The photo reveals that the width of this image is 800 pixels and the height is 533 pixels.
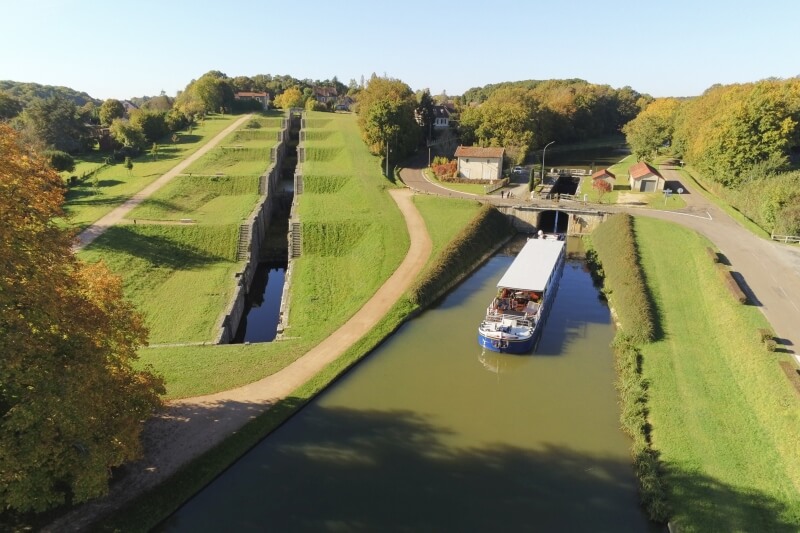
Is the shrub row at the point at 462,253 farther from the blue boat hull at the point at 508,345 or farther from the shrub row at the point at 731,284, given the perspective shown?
the shrub row at the point at 731,284

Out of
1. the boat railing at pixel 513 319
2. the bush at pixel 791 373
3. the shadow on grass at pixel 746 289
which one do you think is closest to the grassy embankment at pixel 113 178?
the boat railing at pixel 513 319

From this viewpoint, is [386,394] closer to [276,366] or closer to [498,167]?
[276,366]

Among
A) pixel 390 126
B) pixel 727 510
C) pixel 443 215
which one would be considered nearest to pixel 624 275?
pixel 443 215

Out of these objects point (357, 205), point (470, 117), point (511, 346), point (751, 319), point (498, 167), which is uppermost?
point (470, 117)

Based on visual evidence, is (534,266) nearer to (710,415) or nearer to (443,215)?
(710,415)

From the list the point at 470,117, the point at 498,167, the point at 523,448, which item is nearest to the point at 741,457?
the point at 523,448

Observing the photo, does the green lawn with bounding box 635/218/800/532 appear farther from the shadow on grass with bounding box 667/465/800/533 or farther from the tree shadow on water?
the tree shadow on water
